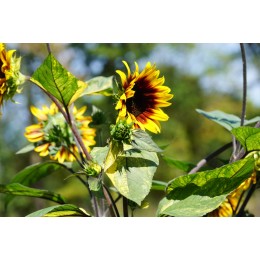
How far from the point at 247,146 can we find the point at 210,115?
183mm

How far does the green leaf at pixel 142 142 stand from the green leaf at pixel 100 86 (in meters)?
0.13

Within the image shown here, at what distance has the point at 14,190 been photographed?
1.77 ft

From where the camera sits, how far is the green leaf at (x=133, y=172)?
1.38 feet

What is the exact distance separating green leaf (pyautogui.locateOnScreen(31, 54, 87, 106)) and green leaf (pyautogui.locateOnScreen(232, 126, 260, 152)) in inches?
6.1

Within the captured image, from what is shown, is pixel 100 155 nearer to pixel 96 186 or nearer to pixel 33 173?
pixel 96 186

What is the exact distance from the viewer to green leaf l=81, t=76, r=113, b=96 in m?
0.56

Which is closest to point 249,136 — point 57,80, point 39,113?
point 57,80

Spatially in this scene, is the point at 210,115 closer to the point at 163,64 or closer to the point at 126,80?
the point at 126,80

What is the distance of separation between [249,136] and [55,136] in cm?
27

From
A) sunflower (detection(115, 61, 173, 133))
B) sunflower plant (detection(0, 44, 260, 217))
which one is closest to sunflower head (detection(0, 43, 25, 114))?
sunflower plant (detection(0, 44, 260, 217))

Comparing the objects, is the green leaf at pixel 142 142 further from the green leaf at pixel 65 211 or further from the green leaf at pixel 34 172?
the green leaf at pixel 34 172

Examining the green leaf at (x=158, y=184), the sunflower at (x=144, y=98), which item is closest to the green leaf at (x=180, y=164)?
the green leaf at (x=158, y=184)

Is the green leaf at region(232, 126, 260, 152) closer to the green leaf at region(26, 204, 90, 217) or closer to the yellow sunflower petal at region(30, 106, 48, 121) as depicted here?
the green leaf at region(26, 204, 90, 217)
